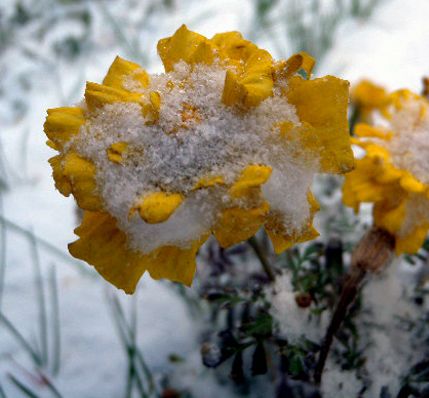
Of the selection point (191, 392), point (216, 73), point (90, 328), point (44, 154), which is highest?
point (44, 154)

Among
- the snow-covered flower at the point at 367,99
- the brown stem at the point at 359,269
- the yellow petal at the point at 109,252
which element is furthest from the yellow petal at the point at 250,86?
the snow-covered flower at the point at 367,99

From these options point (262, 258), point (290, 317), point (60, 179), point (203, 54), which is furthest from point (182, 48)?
point (290, 317)

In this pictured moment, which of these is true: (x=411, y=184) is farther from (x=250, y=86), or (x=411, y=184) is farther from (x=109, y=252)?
(x=109, y=252)

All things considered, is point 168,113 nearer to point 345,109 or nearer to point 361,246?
point 345,109

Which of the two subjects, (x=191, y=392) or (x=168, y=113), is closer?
(x=168, y=113)

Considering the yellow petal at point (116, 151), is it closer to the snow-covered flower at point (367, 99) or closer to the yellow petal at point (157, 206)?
the yellow petal at point (157, 206)

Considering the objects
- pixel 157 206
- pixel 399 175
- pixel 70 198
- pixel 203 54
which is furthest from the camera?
pixel 70 198

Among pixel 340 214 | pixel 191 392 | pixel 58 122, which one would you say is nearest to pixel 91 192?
pixel 58 122
